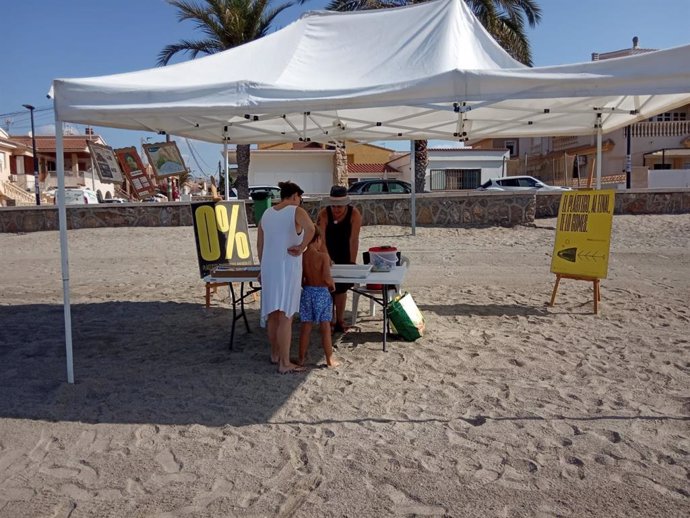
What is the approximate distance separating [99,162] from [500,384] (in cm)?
559

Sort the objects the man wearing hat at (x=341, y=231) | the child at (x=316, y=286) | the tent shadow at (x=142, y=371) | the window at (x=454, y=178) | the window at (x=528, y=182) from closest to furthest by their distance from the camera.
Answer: the tent shadow at (x=142, y=371) → the child at (x=316, y=286) → the man wearing hat at (x=341, y=231) → the window at (x=528, y=182) → the window at (x=454, y=178)

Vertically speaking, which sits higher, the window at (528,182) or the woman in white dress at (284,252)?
the window at (528,182)

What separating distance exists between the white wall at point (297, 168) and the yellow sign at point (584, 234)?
86.8 ft

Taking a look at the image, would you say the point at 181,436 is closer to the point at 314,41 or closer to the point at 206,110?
the point at 206,110

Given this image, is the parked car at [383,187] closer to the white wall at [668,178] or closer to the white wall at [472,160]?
the white wall at [668,178]

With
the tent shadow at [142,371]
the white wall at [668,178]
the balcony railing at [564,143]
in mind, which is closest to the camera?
the tent shadow at [142,371]

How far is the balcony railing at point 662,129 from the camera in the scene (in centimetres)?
3346

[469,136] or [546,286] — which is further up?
[469,136]

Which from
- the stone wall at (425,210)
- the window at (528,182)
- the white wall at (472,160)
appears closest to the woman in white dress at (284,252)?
the stone wall at (425,210)

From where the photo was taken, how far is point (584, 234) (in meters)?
7.34

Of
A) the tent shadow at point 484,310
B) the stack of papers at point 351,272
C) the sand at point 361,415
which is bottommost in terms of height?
the sand at point 361,415

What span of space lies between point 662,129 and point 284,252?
3527 centimetres

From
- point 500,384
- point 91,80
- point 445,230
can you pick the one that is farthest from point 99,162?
point 445,230

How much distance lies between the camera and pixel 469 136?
27.9ft
